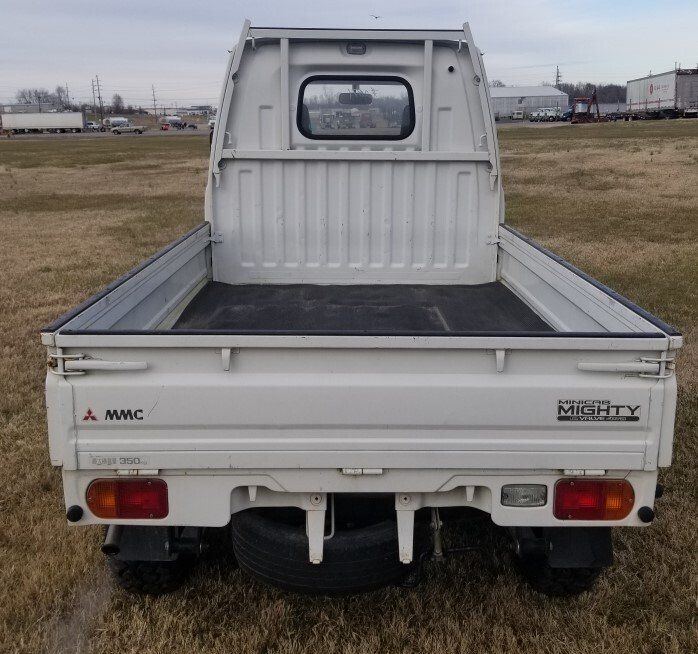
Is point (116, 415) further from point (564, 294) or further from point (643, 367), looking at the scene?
point (564, 294)

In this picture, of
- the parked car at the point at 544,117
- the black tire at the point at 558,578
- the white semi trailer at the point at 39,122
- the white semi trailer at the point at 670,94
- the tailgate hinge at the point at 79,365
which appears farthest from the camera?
the white semi trailer at the point at 39,122

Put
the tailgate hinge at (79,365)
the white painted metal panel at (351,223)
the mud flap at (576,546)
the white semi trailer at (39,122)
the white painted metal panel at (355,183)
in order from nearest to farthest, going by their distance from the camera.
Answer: the tailgate hinge at (79,365), the mud flap at (576,546), the white painted metal panel at (355,183), the white painted metal panel at (351,223), the white semi trailer at (39,122)

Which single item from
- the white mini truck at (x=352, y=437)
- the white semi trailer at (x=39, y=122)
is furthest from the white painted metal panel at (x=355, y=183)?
the white semi trailer at (x=39, y=122)

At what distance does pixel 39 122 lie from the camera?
8550cm

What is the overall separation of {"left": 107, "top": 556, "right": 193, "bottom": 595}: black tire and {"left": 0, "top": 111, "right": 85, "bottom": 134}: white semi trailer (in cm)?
8988

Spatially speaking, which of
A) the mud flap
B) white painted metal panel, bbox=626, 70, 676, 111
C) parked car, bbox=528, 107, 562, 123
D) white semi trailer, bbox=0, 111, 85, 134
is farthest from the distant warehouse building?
the mud flap

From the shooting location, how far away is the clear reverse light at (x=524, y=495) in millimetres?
2736

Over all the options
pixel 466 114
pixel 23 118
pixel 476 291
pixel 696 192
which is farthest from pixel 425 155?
pixel 23 118

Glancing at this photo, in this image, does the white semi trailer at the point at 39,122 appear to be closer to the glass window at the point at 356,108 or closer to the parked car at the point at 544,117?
the parked car at the point at 544,117

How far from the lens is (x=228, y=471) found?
2680mm

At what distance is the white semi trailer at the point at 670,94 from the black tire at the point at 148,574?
6811 centimetres

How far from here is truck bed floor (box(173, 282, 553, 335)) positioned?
4156mm

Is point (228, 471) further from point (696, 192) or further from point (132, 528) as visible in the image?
point (696, 192)

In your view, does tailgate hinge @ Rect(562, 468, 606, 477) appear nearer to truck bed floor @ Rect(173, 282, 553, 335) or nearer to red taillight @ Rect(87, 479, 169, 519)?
truck bed floor @ Rect(173, 282, 553, 335)
